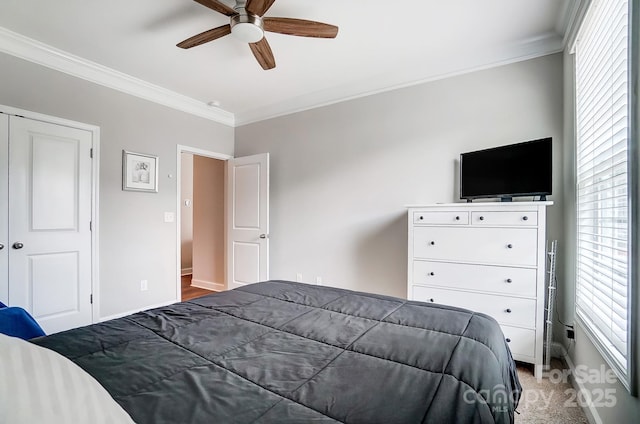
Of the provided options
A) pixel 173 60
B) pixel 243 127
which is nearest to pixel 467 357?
pixel 173 60

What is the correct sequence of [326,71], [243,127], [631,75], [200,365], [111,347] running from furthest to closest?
[243,127], [326,71], [631,75], [111,347], [200,365]

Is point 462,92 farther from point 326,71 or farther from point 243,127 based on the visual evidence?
point 243,127

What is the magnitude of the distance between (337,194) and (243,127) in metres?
1.90

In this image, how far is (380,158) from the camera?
10.9 feet

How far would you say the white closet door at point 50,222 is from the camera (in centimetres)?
264

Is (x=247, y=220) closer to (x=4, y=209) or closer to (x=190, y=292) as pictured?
(x=190, y=292)

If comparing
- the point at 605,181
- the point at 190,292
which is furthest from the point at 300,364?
the point at 190,292

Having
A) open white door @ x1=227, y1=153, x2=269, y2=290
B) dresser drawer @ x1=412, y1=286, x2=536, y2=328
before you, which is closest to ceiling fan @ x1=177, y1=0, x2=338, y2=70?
open white door @ x1=227, y1=153, x2=269, y2=290

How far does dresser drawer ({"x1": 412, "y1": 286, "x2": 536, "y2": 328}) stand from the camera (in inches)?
87.2

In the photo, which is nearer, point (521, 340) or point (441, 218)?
point (521, 340)

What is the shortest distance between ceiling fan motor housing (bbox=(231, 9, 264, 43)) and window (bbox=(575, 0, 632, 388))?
1.93m

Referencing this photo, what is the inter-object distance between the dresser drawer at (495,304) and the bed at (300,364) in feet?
3.46

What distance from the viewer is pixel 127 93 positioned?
11.1ft

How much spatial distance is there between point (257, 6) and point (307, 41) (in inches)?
31.1
